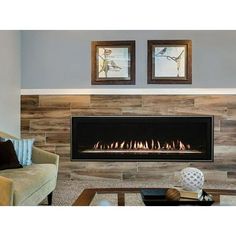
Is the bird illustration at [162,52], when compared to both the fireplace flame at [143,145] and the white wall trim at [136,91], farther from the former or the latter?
the fireplace flame at [143,145]

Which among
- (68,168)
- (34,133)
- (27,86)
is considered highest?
(27,86)

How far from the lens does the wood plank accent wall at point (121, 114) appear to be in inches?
212

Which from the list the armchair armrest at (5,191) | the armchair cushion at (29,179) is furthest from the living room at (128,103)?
the armchair armrest at (5,191)

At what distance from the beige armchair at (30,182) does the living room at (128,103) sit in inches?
42.9

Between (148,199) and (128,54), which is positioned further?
(128,54)

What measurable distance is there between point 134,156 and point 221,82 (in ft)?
5.02

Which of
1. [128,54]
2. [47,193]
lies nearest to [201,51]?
[128,54]

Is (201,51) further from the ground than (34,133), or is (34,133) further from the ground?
(201,51)

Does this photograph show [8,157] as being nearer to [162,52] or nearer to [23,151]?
[23,151]

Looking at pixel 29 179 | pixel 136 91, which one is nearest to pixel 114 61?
pixel 136 91

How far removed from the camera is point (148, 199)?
117 inches

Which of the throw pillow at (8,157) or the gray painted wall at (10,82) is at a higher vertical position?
the gray painted wall at (10,82)
